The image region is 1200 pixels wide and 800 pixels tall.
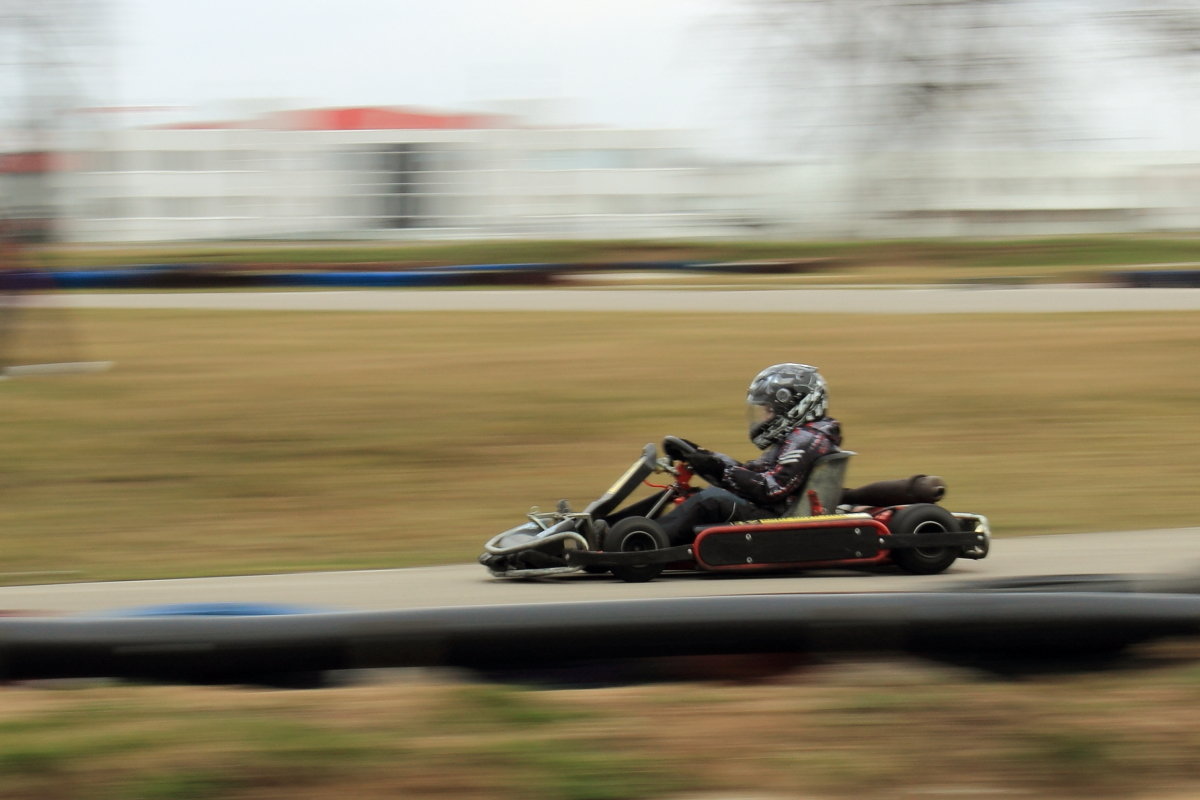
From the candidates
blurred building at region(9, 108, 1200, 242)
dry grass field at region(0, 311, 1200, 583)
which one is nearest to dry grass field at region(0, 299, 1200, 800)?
dry grass field at region(0, 311, 1200, 583)

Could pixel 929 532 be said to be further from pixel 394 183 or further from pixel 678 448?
pixel 394 183

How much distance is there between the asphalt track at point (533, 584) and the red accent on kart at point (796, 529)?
66 mm

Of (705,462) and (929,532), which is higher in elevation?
(705,462)

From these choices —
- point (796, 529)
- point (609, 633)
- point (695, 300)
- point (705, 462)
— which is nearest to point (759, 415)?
point (705, 462)

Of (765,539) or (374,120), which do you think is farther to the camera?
(374,120)

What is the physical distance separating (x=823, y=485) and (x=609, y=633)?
9.12 feet

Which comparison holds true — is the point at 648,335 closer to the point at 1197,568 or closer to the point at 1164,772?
the point at 1197,568

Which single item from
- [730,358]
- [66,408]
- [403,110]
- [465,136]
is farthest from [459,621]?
[403,110]

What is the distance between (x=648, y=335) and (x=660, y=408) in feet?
11.0

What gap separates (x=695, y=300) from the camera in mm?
18766

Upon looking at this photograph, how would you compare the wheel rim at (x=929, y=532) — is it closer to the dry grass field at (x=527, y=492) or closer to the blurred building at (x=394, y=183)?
the dry grass field at (x=527, y=492)

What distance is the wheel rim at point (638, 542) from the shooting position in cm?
641

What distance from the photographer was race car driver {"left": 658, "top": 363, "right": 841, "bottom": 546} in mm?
6527

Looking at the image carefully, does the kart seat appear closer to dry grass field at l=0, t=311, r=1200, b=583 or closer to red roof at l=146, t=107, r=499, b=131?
dry grass field at l=0, t=311, r=1200, b=583
